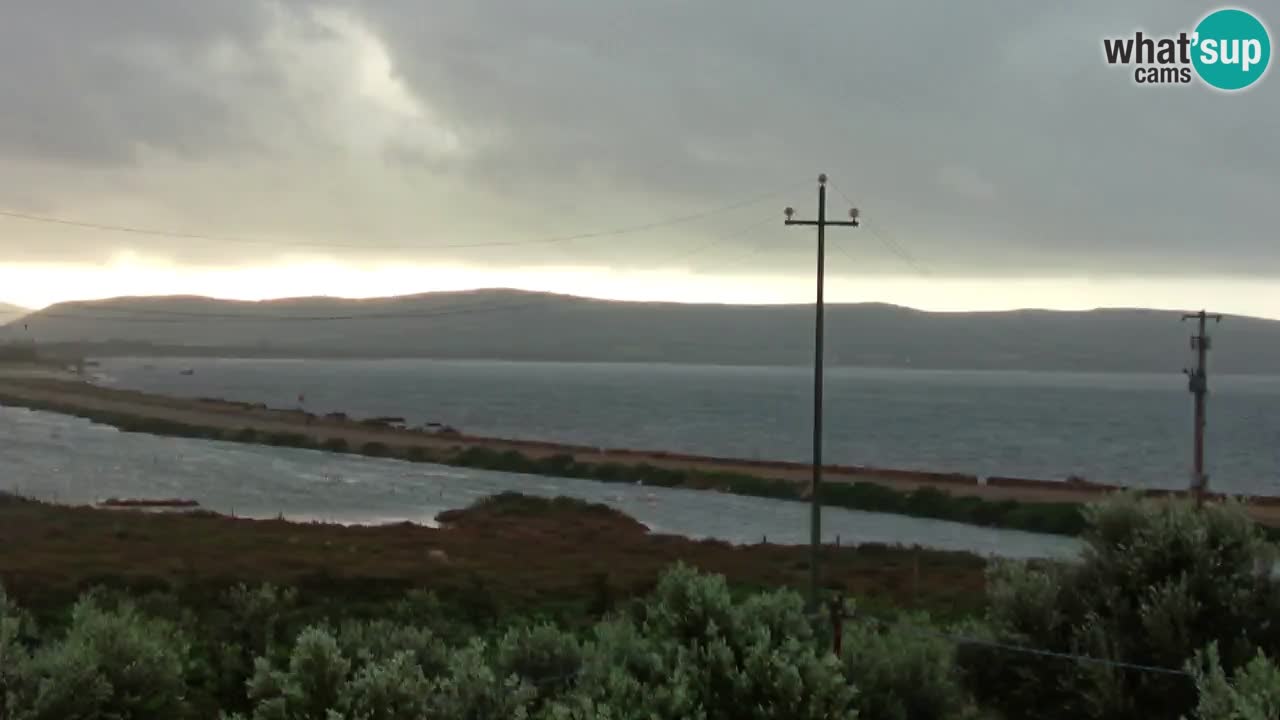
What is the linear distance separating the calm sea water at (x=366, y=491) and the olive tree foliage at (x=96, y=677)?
1596 inches

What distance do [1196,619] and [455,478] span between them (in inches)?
2784

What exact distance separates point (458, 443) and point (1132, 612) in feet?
301

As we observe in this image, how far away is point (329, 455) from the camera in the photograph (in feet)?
308

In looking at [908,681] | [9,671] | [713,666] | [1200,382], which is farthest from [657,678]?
[1200,382]

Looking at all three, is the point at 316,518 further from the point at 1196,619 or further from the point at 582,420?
the point at 582,420

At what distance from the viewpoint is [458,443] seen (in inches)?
3967

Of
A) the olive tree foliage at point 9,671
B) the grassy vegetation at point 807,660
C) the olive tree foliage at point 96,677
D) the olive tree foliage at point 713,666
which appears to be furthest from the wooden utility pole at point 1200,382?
the olive tree foliage at point 9,671

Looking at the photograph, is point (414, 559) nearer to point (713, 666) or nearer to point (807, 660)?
point (713, 666)

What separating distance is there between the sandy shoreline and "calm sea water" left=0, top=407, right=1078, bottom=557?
7.97m

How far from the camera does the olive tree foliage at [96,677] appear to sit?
1104cm

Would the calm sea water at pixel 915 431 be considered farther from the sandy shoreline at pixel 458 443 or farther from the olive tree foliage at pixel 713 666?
the olive tree foliage at pixel 713 666

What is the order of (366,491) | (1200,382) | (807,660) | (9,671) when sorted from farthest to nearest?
(366,491), (1200,382), (9,671), (807,660)

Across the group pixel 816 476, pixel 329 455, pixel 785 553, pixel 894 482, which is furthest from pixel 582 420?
pixel 816 476

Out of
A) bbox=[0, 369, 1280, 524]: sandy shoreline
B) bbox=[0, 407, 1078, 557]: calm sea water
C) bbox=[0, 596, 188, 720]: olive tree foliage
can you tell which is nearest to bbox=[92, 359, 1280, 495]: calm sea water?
bbox=[0, 369, 1280, 524]: sandy shoreline
